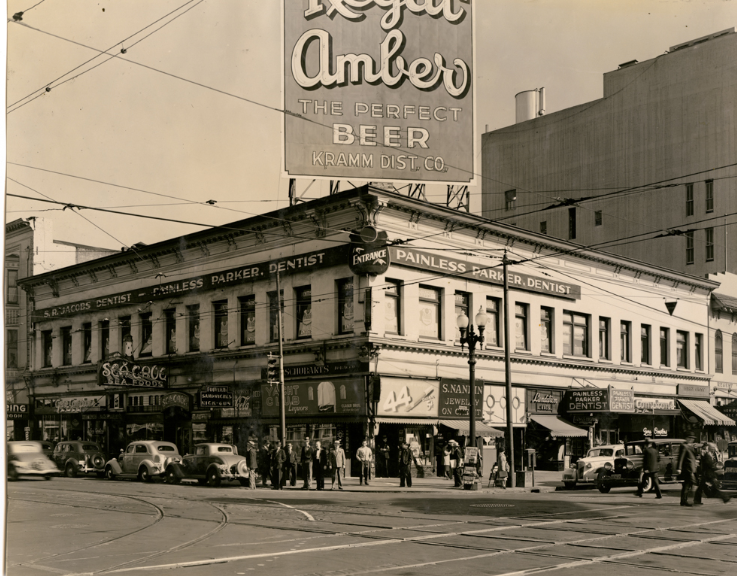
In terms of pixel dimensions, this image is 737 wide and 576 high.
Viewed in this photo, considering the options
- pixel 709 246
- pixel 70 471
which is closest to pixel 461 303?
pixel 70 471

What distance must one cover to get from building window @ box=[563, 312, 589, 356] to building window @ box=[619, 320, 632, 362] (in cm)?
287

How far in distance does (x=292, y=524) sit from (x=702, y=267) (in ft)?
116

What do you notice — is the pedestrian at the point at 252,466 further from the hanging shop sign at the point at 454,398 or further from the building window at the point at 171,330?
the building window at the point at 171,330

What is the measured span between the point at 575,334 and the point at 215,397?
16603 millimetres

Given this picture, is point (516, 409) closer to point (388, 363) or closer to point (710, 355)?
point (388, 363)

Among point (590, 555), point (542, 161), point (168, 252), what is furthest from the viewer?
point (542, 161)

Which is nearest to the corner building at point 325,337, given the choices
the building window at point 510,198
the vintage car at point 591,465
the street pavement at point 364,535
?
the building window at point 510,198

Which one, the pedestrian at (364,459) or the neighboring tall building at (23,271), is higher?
the neighboring tall building at (23,271)

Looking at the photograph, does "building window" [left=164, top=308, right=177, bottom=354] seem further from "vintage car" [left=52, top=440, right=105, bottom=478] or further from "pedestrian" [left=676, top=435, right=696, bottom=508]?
"pedestrian" [left=676, top=435, right=696, bottom=508]

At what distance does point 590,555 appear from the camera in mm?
12250

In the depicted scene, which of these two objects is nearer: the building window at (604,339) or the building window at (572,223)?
the building window at (604,339)

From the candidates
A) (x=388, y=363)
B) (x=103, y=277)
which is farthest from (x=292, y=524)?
(x=103, y=277)

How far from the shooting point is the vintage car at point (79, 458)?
31.3 m

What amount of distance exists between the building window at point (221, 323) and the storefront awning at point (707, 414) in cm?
2349
